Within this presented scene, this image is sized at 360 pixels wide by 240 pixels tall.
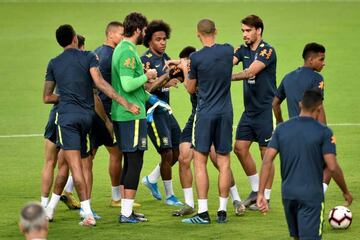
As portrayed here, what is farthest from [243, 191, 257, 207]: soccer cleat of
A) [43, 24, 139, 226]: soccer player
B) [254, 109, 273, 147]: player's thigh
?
[43, 24, 139, 226]: soccer player

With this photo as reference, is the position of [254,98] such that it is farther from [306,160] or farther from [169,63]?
[306,160]

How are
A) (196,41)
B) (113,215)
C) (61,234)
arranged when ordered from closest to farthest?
(61,234), (113,215), (196,41)

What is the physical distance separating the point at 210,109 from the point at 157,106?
124 cm

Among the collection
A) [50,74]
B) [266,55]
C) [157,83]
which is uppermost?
[266,55]

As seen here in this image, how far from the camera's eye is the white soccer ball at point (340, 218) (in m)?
13.2

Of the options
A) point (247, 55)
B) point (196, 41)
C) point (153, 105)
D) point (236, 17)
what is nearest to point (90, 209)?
point (153, 105)

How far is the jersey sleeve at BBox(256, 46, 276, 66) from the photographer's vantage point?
14.5m

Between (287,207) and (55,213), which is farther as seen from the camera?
(55,213)

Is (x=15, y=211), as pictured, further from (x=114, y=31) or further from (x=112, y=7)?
(x=112, y=7)

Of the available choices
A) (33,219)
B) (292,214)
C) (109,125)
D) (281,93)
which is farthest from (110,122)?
(33,219)

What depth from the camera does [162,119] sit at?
14797 mm

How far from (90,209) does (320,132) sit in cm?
380

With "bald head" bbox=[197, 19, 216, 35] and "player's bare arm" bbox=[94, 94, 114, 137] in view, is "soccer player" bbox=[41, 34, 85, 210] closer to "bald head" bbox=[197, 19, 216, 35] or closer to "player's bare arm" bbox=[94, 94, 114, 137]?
"player's bare arm" bbox=[94, 94, 114, 137]

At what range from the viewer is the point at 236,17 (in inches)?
1267
